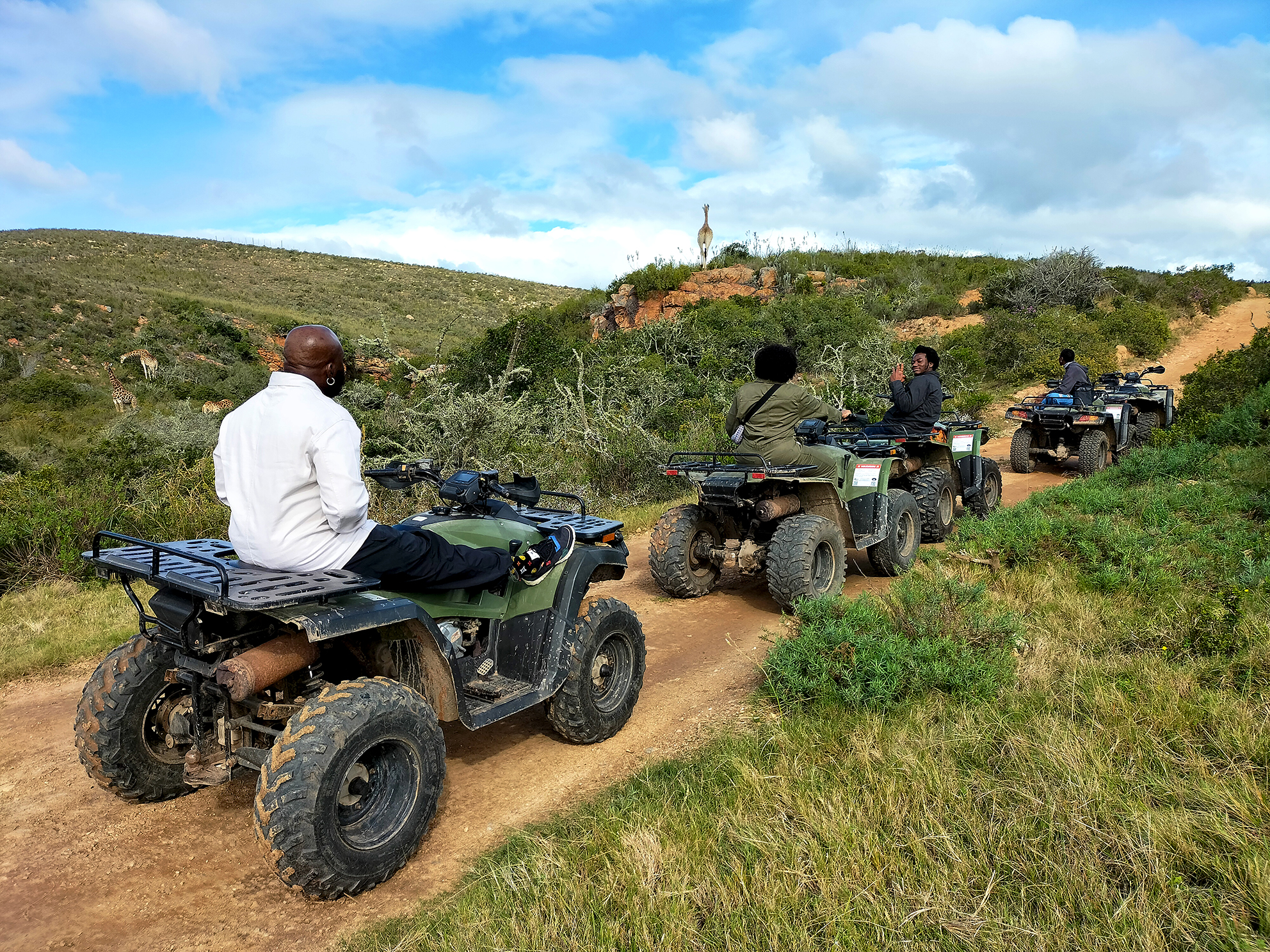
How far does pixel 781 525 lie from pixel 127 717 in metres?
4.40

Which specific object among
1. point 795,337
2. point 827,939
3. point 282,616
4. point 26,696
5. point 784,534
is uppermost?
point 795,337

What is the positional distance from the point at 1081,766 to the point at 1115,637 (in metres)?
1.96

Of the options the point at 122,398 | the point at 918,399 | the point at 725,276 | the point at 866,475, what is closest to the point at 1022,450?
the point at 918,399

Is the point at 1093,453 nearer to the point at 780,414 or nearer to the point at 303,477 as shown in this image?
the point at 780,414

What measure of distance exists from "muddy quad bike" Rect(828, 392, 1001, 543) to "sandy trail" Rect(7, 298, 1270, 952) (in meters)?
3.25

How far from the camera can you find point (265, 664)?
302cm

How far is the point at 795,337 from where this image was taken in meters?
22.6

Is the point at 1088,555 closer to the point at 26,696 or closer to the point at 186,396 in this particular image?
the point at 26,696

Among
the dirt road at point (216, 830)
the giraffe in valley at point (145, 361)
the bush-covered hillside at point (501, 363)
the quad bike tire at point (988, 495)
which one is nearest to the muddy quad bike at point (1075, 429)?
the bush-covered hillside at point (501, 363)

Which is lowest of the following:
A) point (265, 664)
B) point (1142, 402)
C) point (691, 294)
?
point (265, 664)

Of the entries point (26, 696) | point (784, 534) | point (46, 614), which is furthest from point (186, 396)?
point (784, 534)

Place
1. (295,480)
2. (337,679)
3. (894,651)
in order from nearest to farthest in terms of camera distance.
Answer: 1. (295,480)
2. (337,679)
3. (894,651)

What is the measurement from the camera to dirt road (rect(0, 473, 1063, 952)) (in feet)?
9.87

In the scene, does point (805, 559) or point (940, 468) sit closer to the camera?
point (805, 559)
